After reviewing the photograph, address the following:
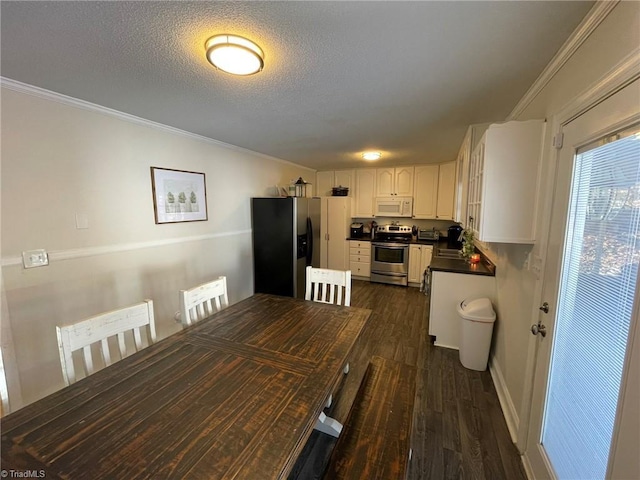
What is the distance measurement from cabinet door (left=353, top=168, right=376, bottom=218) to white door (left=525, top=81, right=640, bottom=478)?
158 inches

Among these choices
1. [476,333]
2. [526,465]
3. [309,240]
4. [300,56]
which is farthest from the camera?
[309,240]

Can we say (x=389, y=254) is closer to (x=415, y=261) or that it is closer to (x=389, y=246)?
(x=389, y=246)

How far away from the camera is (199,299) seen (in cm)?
182

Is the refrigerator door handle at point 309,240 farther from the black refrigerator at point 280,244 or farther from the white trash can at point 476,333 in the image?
the white trash can at point 476,333

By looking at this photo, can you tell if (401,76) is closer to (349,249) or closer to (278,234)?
(278,234)

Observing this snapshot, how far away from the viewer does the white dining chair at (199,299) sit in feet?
5.54

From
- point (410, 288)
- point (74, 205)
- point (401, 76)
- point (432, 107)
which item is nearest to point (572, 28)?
point (401, 76)

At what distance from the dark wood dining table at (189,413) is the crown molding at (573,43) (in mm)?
1749

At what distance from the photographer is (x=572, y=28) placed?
1.14 metres

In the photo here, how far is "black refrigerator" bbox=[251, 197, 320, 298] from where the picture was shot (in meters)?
3.62

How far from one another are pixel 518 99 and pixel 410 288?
343 cm

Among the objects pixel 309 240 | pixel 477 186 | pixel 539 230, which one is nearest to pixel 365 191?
pixel 309 240

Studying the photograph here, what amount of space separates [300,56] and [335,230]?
13.1ft

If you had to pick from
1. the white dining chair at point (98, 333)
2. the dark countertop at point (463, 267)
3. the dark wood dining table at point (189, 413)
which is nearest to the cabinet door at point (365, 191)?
the dark countertop at point (463, 267)
